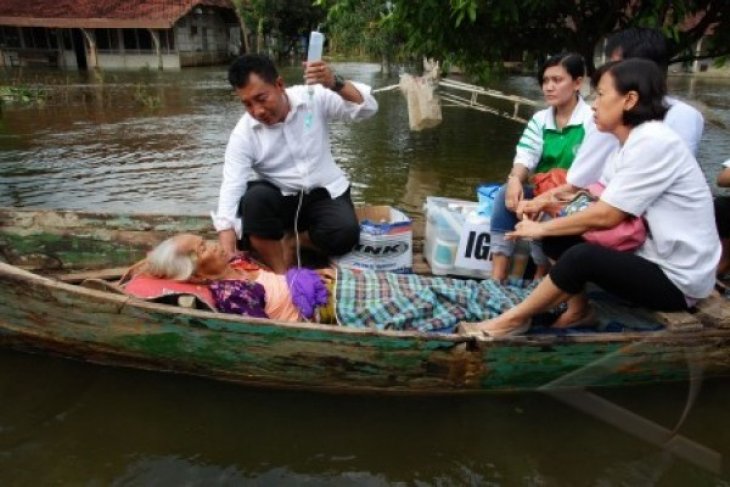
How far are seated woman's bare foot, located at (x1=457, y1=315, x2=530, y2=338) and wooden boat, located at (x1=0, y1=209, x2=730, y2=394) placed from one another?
0.09 metres

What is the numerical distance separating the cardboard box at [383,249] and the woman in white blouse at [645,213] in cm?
123

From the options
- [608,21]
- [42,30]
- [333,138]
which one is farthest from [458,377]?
[42,30]

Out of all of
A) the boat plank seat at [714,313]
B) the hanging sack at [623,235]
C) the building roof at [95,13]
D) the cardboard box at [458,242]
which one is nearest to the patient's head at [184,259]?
the cardboard box at [458,242]

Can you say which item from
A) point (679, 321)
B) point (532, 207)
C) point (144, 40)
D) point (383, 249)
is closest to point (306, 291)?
point (383, 249)

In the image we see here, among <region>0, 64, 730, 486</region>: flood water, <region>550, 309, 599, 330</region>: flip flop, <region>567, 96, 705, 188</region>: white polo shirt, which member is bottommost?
<region>0, 64, 730, 486</region>: flood water

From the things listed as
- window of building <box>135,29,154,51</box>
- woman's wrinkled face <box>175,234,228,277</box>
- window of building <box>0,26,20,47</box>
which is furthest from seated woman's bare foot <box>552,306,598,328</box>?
window of building <box>0,26,20,47</box>

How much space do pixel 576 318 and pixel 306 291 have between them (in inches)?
59.0

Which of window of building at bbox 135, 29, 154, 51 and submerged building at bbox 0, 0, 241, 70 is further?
window of building at bbox 135, 29, 154, 51

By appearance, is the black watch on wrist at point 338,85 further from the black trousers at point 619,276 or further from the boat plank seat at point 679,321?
the boat plank seat at point 679,321

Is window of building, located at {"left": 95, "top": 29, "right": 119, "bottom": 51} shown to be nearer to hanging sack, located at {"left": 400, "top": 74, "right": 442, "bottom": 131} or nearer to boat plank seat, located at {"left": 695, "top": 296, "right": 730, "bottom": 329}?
hanging sack, located at {"left": 400, "top": 74, "right": 442, "bottom": 131}

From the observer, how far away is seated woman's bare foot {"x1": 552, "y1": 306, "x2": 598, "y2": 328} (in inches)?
125

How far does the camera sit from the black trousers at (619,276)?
2609 millimetres

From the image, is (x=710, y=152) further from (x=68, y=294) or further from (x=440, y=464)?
(x=68, y=294)

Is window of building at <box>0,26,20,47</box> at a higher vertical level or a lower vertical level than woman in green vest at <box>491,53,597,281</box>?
higher
